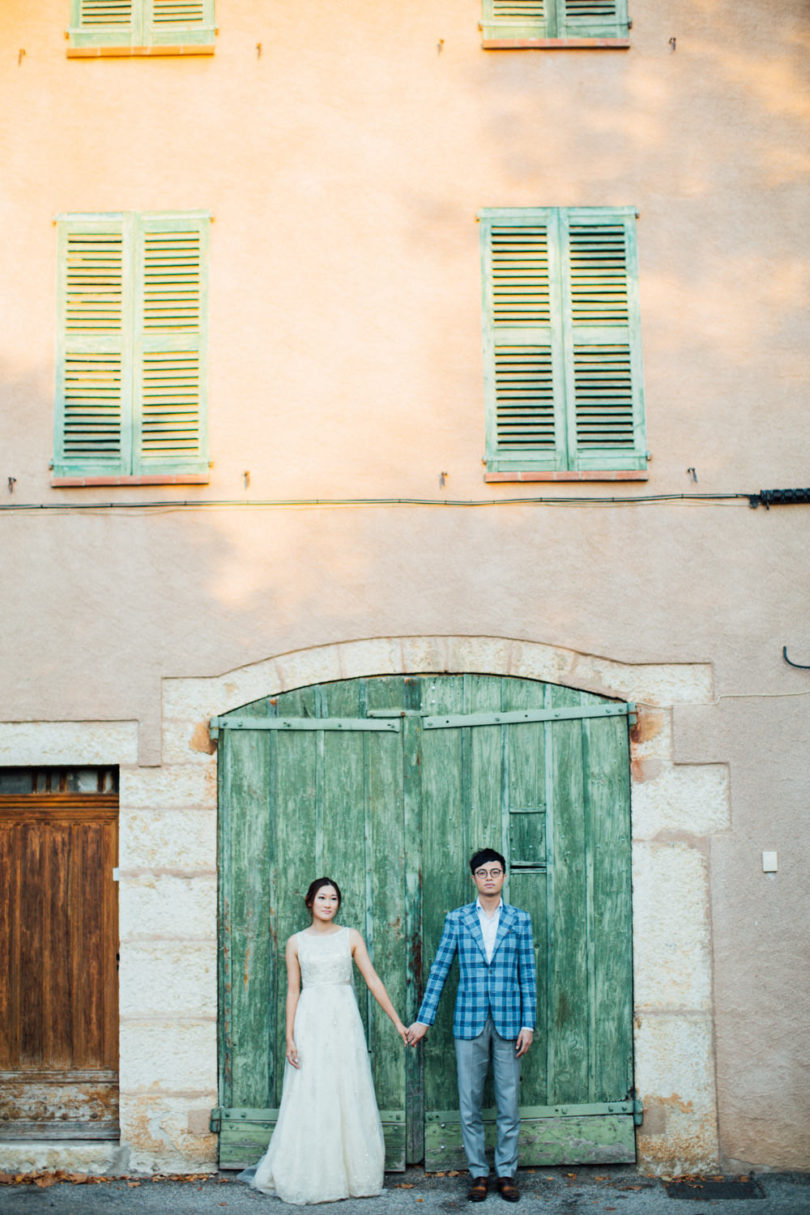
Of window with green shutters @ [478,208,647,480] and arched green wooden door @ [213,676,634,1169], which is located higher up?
window with green shutters @ [478,208,647,480]

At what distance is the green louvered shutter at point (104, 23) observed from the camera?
22.5 ft

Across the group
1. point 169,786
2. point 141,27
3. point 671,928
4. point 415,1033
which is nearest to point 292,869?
point 169,786

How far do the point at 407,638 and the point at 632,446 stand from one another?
171 cm

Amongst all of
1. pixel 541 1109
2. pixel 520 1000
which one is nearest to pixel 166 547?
pixel 520 1000

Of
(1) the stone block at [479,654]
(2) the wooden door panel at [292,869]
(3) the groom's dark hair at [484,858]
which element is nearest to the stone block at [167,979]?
(2) the wooden door panel at [292,869]

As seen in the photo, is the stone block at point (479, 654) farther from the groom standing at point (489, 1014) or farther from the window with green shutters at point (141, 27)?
the window with green shutters at point (141, 27)

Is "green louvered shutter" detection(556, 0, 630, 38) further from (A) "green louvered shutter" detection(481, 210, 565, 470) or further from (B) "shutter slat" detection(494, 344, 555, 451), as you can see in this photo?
(B) "shutter slat" detection(494, 344, 555, 451)

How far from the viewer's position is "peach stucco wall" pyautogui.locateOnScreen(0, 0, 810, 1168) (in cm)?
636

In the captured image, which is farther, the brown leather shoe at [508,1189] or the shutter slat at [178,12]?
the shutter slat at [178,12]

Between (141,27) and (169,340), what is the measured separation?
1951mm

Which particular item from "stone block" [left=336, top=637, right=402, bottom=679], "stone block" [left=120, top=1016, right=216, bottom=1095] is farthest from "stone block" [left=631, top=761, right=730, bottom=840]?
Result: "stone block" [left=120, top=1016, right=216, bottom=1095]

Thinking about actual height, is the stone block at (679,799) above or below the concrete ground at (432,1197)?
above

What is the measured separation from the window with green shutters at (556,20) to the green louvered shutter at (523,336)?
45.2 inches

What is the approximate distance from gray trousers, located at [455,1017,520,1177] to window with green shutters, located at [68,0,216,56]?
A: 5.85 meters
